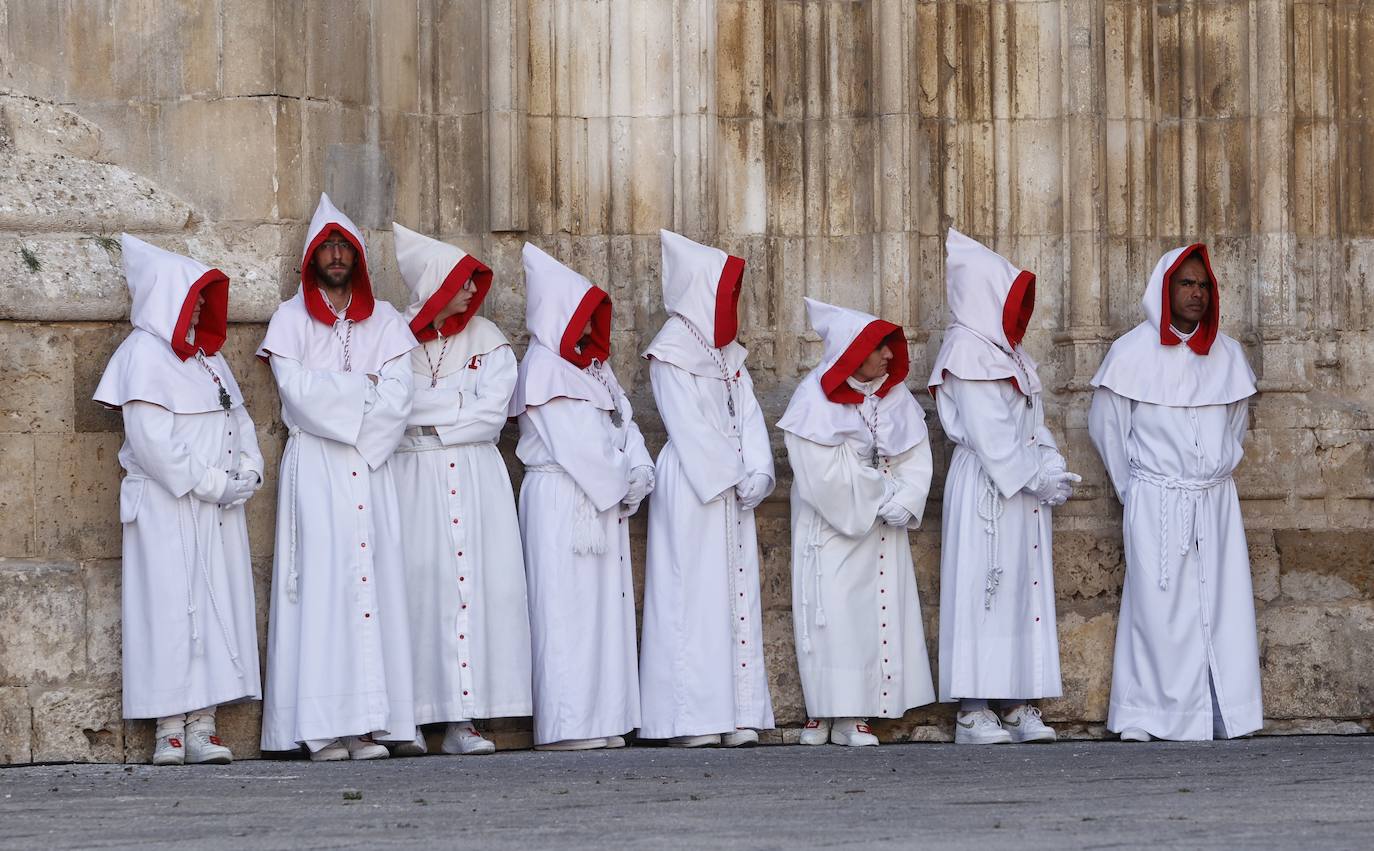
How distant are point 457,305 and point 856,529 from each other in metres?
1.88

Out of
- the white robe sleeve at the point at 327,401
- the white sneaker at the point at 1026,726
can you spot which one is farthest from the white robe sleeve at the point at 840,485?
the white robe sleeve at the point at 327,401

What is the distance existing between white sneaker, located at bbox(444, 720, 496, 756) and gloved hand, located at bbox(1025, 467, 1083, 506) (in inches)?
97.7

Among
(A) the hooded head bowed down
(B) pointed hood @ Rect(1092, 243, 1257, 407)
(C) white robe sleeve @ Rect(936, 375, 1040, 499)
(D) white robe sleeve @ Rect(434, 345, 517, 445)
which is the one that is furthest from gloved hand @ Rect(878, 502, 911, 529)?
(D) white robe sleeve @ Rect(434, 345, 517, 445)

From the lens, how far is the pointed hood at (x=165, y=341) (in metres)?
9.15

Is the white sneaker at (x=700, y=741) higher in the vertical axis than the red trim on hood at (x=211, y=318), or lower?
lower

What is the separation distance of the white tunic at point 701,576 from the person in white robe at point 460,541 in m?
0.58

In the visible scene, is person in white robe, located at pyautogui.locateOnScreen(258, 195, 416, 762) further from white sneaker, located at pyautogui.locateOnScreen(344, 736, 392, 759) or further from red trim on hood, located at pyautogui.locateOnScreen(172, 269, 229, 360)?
red trim on hood, located at pyautogui.locateOnScreen(172, 269, 229, 360)

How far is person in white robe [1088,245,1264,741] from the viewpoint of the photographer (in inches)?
399

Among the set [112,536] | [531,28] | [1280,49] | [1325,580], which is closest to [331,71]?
[531,28]

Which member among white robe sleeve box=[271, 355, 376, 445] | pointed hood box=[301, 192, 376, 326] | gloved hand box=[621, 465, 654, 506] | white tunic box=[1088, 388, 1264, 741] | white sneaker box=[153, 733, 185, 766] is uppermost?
pointed hood box=[301, 192, 376, 326]

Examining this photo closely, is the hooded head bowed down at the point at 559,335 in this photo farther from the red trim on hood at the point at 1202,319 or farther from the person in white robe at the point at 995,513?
the red trim on hood at the point at 1202,319

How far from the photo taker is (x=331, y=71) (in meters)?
10.0

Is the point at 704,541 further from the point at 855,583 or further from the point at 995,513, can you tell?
the point at 995,513

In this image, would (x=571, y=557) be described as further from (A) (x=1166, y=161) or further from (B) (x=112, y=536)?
(A) (x=1166, y=161)
